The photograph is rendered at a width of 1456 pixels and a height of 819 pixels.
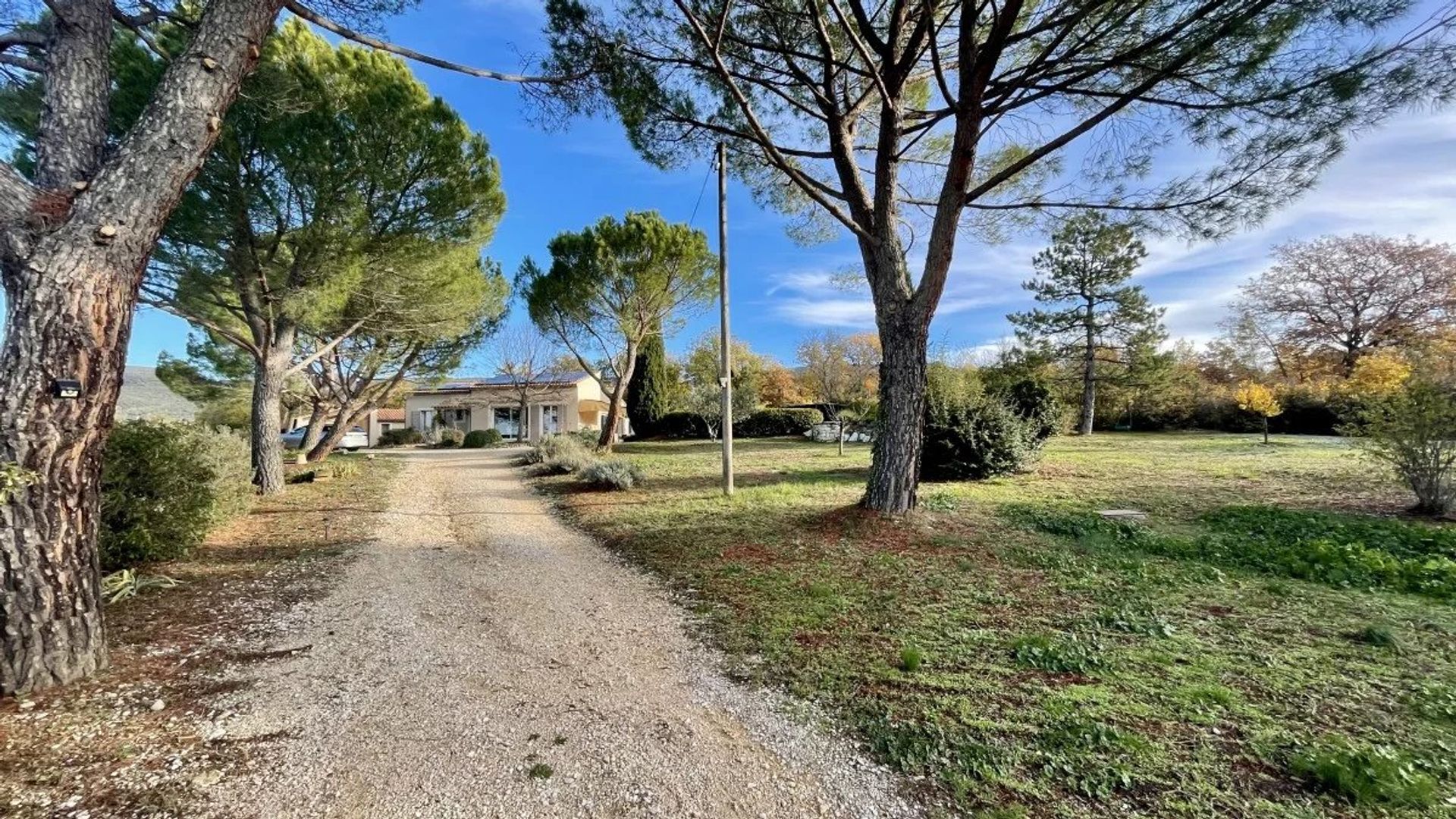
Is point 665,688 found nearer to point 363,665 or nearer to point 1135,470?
point 363,665

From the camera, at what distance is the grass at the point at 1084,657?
74.2 inches

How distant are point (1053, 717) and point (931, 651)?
75 cm

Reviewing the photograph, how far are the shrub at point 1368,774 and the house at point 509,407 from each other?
2799cm

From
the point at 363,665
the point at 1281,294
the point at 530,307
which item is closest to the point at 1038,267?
the point at 1281,294

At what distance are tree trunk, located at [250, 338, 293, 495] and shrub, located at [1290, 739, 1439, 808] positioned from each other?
12.1 metres

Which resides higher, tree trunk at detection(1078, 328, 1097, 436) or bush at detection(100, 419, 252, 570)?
tree trunk at detection(1078, 328, 1097, 436)

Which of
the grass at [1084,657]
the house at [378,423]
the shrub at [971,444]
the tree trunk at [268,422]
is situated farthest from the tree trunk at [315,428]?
the shrub at [971,444]

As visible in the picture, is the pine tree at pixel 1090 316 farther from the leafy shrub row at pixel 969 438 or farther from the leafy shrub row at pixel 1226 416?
the leafy shrub row at pixel 969 438

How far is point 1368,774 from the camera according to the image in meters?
1.82

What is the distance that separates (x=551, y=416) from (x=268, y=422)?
20.5m

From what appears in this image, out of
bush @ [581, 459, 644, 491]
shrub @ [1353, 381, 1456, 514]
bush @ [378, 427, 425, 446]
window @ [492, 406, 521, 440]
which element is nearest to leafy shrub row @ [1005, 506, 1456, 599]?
shrub @ [1353, 381, 1456, 514]

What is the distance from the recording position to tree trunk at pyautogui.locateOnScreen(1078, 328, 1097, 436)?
24250mm

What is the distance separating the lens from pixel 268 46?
7.85m

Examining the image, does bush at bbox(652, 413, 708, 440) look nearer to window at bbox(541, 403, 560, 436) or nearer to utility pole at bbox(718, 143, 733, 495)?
window at bbox(541, 403, 560, 436)
